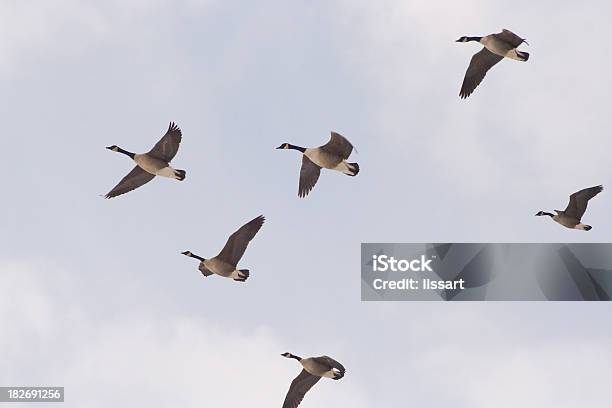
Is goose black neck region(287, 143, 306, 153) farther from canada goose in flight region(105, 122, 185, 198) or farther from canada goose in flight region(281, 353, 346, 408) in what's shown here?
canada goose in flight region(281, 353, 346, 408)

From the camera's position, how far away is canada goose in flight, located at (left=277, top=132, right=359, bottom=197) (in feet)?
107

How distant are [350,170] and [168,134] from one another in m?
3.67

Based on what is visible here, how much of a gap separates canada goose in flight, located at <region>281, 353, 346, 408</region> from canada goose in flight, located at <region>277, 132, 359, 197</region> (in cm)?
382

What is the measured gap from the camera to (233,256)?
3278cm

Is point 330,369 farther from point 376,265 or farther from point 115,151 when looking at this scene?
point 115,151

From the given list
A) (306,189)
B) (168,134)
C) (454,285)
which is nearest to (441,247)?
(454,285)

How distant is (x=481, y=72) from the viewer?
34781mm

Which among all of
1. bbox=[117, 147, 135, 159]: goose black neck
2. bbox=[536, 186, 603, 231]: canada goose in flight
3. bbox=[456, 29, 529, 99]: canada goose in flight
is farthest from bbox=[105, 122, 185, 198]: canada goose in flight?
bbox=[536, 186, 603, 231]: canada goose in flight

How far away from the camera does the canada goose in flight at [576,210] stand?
35062 millimetres

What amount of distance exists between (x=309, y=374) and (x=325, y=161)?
14.1ft

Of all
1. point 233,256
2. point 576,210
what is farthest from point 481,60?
point 233,256

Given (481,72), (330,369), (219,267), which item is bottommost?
(330,369)

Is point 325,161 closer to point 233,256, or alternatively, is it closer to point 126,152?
point 233,256

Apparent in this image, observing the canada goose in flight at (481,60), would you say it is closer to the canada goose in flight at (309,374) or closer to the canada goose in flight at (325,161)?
the canada goose in flight at (325,161)
